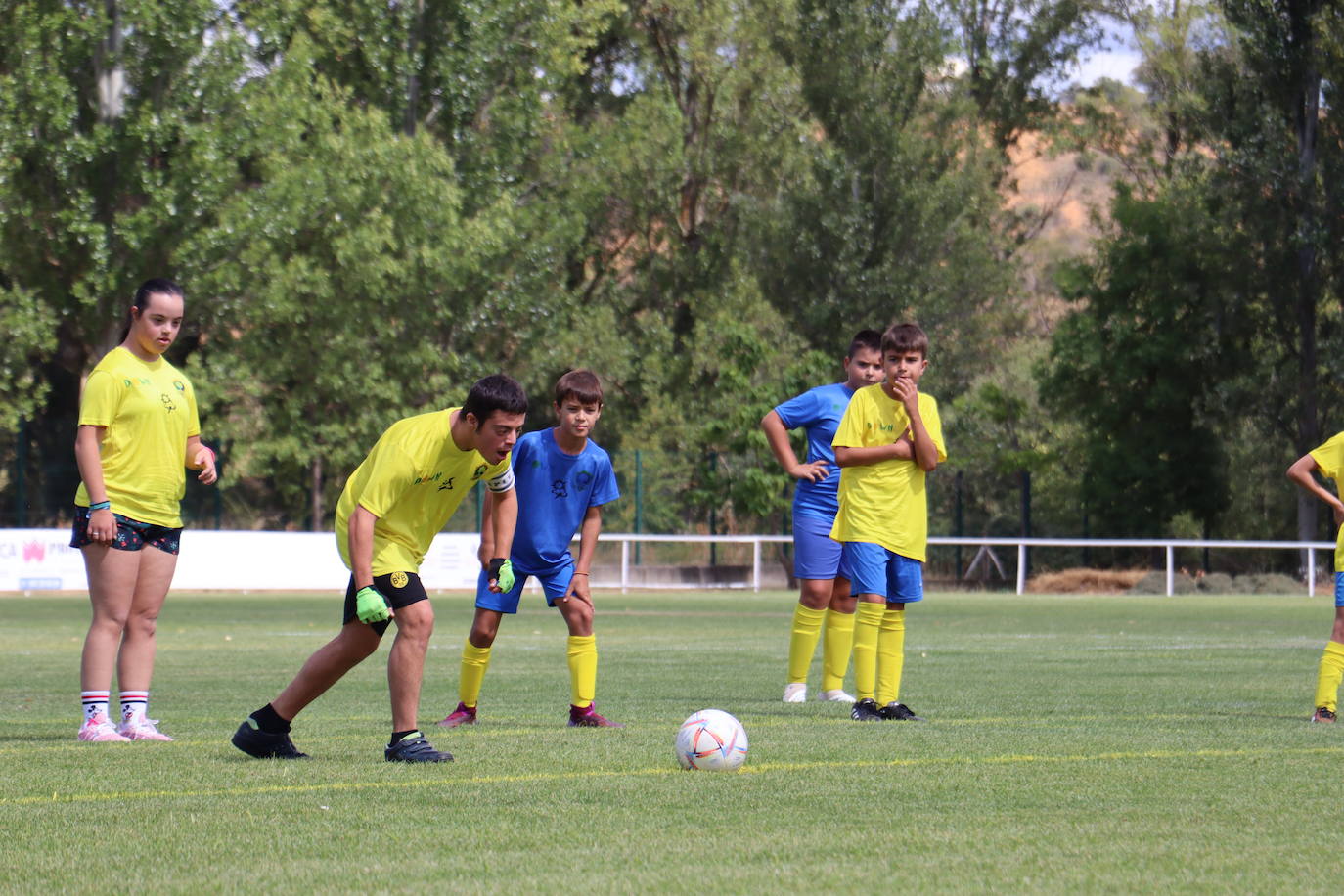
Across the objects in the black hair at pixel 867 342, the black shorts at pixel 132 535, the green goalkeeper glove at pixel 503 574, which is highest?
the black hair at pixel 867 342

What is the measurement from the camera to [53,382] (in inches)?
1516

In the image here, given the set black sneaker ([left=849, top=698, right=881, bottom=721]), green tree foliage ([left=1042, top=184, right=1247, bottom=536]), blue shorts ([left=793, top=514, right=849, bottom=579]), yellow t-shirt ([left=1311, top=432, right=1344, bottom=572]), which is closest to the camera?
black sneaker ([left=849, top=698, right=881, bottom=721])

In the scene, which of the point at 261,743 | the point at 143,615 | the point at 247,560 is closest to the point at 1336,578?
the point at 261,743

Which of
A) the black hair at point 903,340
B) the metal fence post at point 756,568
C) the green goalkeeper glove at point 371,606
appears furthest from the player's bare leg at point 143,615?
the metal fence post at point 756,568

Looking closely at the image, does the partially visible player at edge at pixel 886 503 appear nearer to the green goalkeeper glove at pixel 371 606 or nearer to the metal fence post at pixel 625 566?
the green goalkeeper glove at pixel 371 606

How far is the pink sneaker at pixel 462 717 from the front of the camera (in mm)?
8539

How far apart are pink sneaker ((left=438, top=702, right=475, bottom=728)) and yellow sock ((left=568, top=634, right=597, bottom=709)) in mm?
513

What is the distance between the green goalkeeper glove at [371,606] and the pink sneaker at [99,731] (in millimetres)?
1882

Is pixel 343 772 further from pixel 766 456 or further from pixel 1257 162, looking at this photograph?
pixel 1257 162

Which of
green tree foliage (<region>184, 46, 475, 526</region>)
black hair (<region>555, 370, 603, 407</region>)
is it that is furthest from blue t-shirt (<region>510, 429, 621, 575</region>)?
green tree foliage (<region>184, 46, 475, 526</region>)

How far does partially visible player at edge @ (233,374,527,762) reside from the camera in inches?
254

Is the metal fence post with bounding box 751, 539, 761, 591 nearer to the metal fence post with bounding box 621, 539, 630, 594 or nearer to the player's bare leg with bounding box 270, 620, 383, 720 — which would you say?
the metal fence post with bounding box 621, 539, 630, 594

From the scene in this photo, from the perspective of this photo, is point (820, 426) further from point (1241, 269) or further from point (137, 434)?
point (1241, 269)

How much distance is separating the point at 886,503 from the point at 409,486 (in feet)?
11.0
